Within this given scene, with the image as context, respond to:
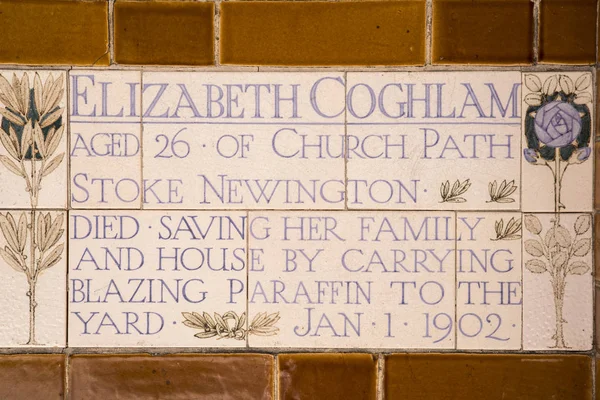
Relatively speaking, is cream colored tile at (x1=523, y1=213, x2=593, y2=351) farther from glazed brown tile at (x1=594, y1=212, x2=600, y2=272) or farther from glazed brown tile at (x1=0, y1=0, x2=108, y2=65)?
glazed brown tile at (x1=0, y1=0, x2=108, y2=65)

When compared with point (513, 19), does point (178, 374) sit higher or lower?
lower

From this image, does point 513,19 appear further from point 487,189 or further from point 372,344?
point 372,344

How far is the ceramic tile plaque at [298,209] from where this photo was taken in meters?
1.93

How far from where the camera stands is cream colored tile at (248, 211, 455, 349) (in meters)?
1.94

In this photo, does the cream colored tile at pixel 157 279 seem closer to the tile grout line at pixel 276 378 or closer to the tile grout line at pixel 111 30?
the tile grout line at pixel 276 378

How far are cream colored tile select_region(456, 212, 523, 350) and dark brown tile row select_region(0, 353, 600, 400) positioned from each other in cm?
8

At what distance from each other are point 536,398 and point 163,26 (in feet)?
6.58

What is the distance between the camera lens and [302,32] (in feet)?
6.40

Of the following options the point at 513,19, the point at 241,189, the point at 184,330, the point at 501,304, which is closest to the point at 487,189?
the point at 501,304

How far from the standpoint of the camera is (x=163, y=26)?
195 centimetres

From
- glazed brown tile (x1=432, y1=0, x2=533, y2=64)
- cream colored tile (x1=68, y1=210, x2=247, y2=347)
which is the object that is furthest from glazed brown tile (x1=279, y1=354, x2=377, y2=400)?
glazed brown tile (x1=432, y1=0, x2=533, y2=64)

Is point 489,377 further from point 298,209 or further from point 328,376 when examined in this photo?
point 298,209

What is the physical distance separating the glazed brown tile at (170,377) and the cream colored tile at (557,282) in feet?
3.44

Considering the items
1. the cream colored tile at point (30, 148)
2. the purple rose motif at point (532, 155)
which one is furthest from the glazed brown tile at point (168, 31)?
the purple rose motif at point (532, 155)
